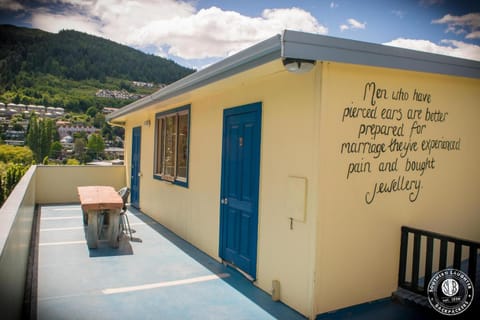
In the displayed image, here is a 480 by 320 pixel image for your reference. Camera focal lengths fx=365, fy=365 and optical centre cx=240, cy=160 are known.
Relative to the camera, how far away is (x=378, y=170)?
3.78 metres

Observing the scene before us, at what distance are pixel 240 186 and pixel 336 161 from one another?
5.13 feet

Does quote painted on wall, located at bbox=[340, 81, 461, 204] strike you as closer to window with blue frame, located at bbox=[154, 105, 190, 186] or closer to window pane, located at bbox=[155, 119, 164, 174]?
window with blue frame, located at bbox=[154, 105, 190, 186]

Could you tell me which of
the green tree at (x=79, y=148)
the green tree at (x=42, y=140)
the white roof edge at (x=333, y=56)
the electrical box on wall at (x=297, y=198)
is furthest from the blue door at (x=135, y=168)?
the green tree at (x=42, y=140)

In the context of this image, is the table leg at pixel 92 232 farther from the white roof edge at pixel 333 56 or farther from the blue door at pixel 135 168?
the blue door at pixel 135 168

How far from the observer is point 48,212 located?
8.86m

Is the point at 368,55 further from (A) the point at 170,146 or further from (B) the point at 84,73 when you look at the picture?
(B) the point at 84,73

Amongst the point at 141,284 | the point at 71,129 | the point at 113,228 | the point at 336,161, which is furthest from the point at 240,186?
the point at 71,129

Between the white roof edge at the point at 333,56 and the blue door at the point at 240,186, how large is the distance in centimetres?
73

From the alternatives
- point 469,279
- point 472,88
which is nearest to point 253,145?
point 469,279

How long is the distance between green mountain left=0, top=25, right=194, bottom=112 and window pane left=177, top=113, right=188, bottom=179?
13.0 feet

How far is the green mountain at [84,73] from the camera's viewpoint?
35.4 ft

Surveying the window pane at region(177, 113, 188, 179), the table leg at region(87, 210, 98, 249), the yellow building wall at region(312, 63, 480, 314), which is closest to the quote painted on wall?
the yellow building wall at region(312, 63, 480, 314)

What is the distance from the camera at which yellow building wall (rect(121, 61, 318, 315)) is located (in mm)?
3531

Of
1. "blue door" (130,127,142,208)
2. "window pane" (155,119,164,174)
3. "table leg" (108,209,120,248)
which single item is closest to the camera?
"table leg" (108,209,120,248)
